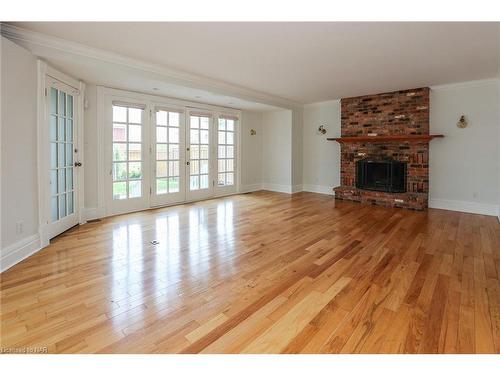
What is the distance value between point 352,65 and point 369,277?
3.07 metres

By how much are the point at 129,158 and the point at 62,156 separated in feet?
4.42

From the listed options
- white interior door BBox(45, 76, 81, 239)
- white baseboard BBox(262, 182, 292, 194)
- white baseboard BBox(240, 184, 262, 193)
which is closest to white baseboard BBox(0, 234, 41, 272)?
white interior door BBox(45, 76, 81, 239)

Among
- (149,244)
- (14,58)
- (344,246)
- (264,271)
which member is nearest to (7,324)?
(149,244)

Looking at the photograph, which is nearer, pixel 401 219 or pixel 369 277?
pixel 369 277

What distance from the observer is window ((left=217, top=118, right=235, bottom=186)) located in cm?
697

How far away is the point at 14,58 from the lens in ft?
9.21

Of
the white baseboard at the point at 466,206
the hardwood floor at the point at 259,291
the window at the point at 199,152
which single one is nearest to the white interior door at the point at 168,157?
the window at the point at 199,152

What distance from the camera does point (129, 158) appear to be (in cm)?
522

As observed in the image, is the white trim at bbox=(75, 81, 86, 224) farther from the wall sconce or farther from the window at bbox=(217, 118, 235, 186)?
the wall sconce

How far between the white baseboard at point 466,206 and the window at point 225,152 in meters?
4.60

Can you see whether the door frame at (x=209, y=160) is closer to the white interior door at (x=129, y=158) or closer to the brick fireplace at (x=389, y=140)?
the white interior door at (x=129, y=158)
